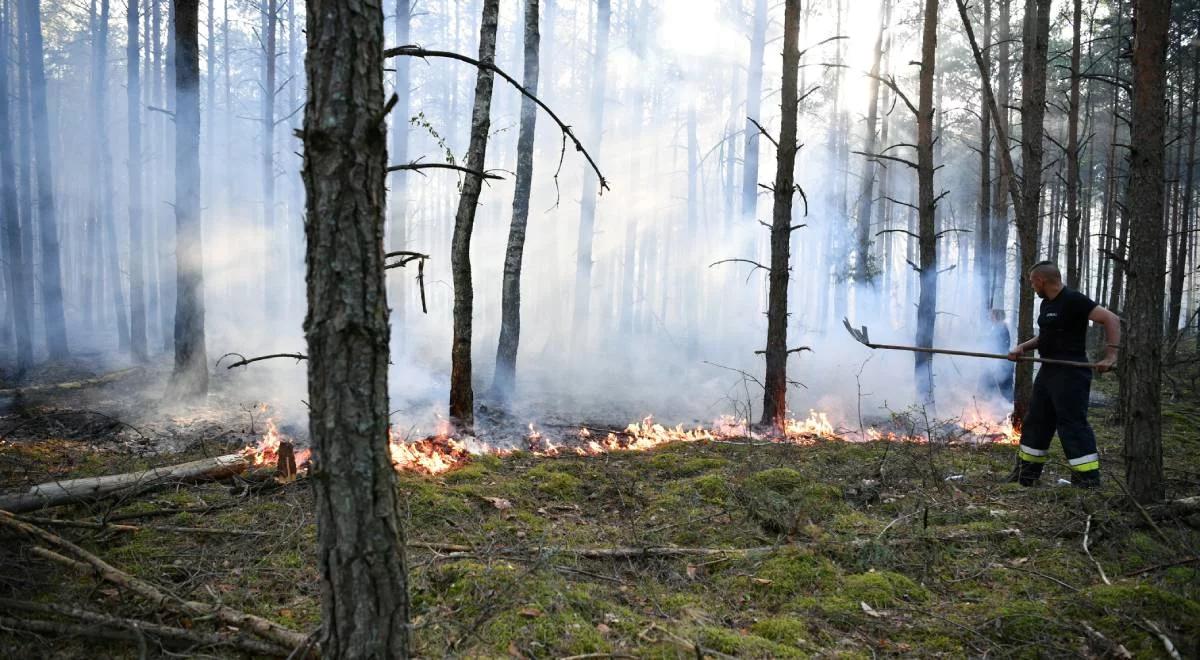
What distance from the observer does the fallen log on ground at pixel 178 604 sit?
3008 millimetres

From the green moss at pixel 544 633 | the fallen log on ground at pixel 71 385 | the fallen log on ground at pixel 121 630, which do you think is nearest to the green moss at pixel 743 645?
the green moss at pixel 544 633

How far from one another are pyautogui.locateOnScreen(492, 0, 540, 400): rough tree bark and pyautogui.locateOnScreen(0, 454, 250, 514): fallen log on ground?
7.00m

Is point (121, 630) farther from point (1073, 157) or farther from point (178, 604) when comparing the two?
point (1073, 157)

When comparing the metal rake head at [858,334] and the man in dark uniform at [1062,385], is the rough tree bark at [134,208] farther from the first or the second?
the man in dark uniform at [1062,385]

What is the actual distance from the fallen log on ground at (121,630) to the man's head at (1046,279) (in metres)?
7.09

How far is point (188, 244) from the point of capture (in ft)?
36.4

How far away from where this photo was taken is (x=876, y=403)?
555 inches

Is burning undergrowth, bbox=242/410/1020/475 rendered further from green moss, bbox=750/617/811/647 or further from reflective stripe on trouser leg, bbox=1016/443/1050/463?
green moss, bbox=750/617/811/647

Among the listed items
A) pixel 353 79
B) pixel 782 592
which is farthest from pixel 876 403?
pixel 353 79

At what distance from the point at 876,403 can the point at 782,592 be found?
446 inches

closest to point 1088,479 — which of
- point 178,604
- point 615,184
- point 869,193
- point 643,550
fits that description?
point 643,550

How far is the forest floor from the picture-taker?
10.6 ft

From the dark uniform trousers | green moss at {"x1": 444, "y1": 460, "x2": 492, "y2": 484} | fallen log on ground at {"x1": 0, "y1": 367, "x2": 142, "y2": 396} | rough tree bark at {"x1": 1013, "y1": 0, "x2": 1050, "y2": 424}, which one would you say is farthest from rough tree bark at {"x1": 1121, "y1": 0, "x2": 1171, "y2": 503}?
fallen log on ground at {"x1": 0, "y1": 367, "x2": 142, "y2": 396}

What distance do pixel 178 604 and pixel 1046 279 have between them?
298 inches
